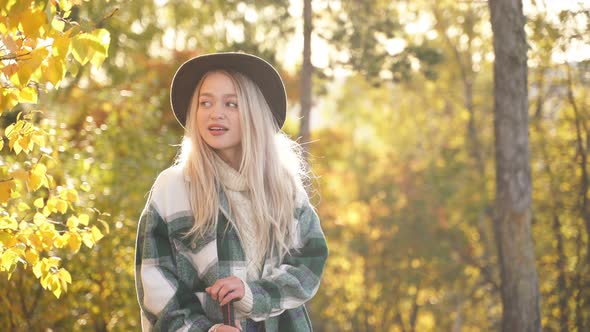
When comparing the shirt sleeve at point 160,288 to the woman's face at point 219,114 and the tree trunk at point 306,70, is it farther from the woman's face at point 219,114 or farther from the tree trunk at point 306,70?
the tree trunk at point 306,70

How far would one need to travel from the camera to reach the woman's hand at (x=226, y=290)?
288cm

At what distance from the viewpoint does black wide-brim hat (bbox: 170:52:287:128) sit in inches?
129

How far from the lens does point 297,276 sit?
3.13 metres

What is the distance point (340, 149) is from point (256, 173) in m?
22.2

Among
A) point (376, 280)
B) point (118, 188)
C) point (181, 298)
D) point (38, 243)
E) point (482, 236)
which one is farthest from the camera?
point (376, 280)

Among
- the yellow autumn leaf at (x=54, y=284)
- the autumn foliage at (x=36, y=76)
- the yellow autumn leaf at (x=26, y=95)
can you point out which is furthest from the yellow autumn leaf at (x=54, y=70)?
the yellow autumn leaf at (x=54, y=284)

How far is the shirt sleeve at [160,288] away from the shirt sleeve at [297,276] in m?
0.20

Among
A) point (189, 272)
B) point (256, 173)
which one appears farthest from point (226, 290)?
point (256, 173)

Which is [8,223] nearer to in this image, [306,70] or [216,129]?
[216,129]

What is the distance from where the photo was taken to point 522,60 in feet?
19.7

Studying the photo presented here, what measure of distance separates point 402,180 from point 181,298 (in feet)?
58.7

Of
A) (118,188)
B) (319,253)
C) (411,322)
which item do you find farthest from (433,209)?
(319,253)

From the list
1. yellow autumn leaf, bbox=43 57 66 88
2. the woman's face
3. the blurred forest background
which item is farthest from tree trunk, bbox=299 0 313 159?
yellow autumn leaf, bbox=43 57 66 88

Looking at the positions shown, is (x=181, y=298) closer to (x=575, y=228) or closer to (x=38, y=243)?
(x=38, y=243)
